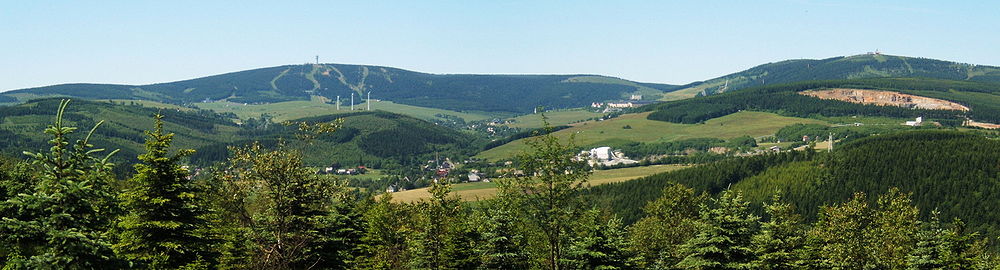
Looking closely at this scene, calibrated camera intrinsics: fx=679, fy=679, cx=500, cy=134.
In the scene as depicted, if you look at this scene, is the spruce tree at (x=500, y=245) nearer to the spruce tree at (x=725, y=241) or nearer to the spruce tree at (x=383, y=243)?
the spruce tree at (x=383, y=243)

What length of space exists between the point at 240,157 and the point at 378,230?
105ft

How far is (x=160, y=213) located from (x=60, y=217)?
16617mm

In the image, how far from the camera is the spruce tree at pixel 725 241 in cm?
4953

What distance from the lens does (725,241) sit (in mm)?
50281

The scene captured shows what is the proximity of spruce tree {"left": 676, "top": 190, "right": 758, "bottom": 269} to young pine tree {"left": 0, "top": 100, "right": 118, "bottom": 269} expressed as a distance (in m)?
40.1

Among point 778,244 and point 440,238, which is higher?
point 440,238

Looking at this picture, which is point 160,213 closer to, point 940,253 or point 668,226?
point 668,226

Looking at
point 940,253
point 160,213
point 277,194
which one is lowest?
point 940,253

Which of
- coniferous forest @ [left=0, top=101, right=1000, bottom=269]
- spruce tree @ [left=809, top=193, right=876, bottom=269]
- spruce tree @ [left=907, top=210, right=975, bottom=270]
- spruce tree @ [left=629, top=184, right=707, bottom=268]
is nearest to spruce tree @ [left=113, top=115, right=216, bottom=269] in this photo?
coniferous forest @ [left=0, top=101, right=1000, bottom=269]

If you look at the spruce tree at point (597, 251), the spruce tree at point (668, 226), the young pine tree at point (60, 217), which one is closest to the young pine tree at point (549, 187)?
the spruce tree at point (597, 251)

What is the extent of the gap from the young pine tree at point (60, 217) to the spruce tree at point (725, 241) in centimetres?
4013

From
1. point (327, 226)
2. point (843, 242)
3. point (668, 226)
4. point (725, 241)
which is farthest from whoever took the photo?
point (668, 226)

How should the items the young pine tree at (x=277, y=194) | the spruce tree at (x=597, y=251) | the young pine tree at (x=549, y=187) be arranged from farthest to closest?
1. the spruce tree at (x=597, y=251)
2. the young pine tree at (x=549, y=187)
3. the young pine tree at (x=277, y=194)

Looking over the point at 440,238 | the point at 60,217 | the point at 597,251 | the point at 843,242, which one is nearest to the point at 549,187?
the point at 597,251
